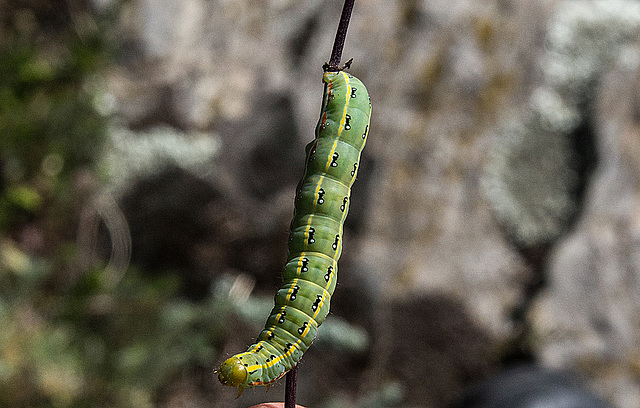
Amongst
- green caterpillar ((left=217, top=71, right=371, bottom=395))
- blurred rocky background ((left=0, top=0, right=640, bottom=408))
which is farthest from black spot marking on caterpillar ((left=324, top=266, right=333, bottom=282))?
blurred rocky background ((left=0, top=0, right=640, bottom=408))

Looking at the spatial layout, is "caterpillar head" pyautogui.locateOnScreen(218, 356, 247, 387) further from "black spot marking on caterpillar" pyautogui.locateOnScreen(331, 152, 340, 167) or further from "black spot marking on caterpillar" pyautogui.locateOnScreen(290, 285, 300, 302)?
"black spot marking on caterpillar" pyautogui.locateOnScreen(331, 152, 340, 167)

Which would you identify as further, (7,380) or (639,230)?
(639,230)

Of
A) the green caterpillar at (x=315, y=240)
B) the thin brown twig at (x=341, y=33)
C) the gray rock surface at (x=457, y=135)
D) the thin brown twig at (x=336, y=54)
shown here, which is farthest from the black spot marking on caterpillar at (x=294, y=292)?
the gray rock surface at (x=457, y=135)

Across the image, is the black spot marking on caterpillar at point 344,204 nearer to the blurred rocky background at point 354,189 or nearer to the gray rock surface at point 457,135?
the blurred rocky background at point 354,189

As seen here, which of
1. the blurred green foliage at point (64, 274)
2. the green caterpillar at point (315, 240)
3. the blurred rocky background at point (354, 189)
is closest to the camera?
the green caterpillar at point (315, 240)

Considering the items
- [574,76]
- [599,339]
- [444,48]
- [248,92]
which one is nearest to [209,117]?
[248,92]

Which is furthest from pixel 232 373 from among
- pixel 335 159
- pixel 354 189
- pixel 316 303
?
pixel 354 189

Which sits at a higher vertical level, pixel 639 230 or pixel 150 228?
pixel 639 230

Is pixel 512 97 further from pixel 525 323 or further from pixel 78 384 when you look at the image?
pixel 78 384
